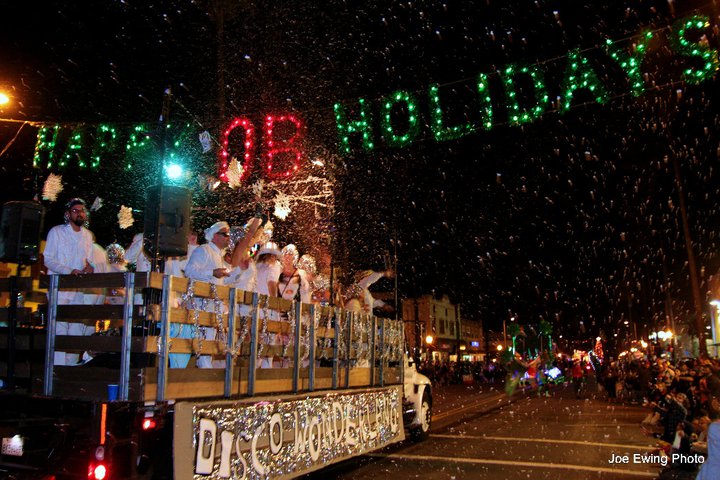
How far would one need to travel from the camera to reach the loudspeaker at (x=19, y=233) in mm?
5512

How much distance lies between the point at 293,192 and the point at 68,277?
7.32m

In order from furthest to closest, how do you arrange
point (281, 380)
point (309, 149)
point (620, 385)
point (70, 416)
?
point (620, 385), point (309, 149), point (281, 380), point (70, 416)

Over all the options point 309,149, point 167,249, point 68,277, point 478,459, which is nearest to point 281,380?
point 167,249

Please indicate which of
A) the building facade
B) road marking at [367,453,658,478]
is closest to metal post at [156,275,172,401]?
road marking at [367,453,658,478]

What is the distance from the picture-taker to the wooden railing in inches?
178

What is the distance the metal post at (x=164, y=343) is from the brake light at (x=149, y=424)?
7.3 inches

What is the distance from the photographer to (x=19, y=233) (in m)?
5.50

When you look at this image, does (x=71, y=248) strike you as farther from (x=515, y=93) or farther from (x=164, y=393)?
(x=515, y=93)

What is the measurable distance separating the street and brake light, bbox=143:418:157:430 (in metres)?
3.93

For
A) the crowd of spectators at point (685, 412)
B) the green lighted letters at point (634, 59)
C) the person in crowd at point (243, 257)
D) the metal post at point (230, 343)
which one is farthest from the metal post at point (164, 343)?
the green lighted letters at point (634, 59)

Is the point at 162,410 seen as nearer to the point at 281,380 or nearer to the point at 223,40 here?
the point at 281,380

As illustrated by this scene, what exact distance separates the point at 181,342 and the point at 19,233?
6.70 feet

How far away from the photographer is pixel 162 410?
460 cm

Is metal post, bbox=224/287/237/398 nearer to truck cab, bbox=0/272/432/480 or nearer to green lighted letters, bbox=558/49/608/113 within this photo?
truck cab, bbox=0/272/432/480
